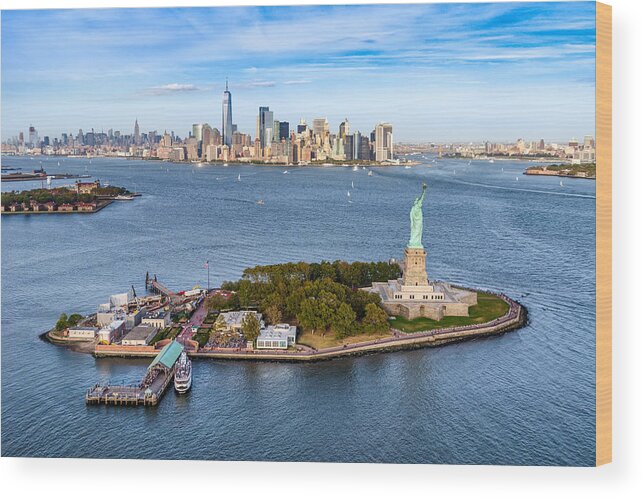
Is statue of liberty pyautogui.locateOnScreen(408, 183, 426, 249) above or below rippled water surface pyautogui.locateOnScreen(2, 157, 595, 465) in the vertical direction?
above

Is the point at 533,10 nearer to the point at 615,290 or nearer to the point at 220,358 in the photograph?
the point at 615,290

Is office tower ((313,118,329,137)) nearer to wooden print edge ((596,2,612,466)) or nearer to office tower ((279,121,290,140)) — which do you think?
office tower ((279,121,290,140))

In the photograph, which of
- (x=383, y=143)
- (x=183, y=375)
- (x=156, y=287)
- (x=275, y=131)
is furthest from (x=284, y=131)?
(x=183, y=375)

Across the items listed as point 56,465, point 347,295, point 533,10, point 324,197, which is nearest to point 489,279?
point 347,295

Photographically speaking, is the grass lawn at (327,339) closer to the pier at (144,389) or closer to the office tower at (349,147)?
the pier at (144,389)

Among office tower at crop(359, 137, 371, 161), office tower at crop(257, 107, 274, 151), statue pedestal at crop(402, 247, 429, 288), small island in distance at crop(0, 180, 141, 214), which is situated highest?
office tower at crop(257, 107, 274, 151)

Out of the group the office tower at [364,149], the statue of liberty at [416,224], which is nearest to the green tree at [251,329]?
the statue of liberty at [416,224]

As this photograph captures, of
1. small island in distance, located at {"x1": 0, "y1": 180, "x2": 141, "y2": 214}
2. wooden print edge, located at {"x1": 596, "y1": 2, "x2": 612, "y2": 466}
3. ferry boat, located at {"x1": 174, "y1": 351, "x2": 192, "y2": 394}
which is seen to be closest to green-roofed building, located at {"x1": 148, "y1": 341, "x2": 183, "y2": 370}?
ferry boat, located at {"x1": 174, "y1": 351, "x2": 192, "y2": 394}
